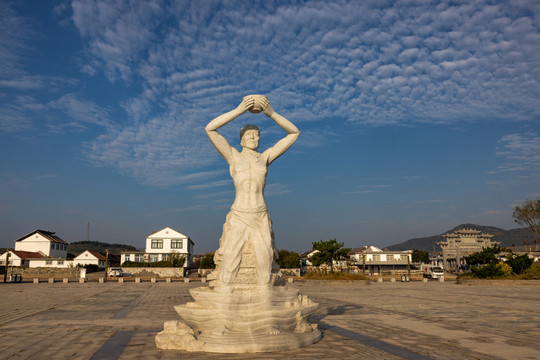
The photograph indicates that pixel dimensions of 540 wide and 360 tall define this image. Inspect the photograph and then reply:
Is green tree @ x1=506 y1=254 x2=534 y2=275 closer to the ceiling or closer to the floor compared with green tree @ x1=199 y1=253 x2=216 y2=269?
closer to the ceiling

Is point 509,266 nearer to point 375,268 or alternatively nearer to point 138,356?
point 138,356

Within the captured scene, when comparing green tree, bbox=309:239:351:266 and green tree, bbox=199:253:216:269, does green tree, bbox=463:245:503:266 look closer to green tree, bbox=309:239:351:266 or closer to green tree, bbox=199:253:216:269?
green tree, bbox=309:239:351:266

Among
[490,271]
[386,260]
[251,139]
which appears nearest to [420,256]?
[386,260]

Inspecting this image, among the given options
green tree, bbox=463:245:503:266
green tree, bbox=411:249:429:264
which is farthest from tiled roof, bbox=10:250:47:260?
green tree, bbox=411:249:429:264

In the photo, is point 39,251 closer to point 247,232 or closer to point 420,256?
point 247,232

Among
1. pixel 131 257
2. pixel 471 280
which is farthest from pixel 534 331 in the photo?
pixel 131 257

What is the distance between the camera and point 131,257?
57.6 m

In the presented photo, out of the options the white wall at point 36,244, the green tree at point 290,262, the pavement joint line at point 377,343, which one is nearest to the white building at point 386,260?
the green tree at point 290,262

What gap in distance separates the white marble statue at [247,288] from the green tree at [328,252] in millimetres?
28471

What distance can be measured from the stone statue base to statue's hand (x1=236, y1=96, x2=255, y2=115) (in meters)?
3.34

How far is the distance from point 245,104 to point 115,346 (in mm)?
5031

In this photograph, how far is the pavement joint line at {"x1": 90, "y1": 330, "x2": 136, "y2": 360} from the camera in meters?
6.09

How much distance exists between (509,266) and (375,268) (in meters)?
34.9

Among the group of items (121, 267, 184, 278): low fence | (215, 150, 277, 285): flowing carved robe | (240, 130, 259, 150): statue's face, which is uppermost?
(240, 130, 259, 150): statue's face
